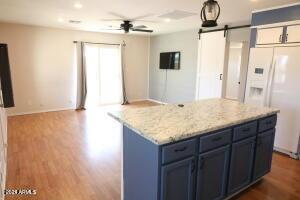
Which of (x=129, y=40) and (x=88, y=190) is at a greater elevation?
(x=129, y=40)

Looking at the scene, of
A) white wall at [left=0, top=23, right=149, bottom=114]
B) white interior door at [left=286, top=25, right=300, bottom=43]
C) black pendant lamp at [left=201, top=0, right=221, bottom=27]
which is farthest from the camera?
white wall at [left=0, top=23, right=149, bottom=114]

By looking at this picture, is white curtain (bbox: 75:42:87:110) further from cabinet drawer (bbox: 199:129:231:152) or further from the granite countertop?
cabinet drawer (bbox: 199:129:231:152)

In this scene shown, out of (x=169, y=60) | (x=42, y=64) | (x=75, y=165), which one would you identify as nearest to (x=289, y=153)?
(x=75, y=165)

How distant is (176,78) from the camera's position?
6.87 m

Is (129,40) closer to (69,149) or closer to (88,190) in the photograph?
(69,149)

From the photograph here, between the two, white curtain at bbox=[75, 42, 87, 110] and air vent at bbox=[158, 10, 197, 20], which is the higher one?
air vent at bbox=[158, 10, 197, 20]

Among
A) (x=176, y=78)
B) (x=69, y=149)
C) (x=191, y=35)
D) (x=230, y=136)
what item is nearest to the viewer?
(x=230, y=136)

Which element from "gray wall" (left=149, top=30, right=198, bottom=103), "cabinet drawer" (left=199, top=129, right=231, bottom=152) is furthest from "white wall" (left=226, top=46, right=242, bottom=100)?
"cabinet drawer" (left=199, top=129, right=231, bottom=152)

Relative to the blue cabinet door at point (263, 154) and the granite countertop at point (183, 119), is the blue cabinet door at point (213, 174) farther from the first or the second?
the blue cabinet door at point (263, 154)

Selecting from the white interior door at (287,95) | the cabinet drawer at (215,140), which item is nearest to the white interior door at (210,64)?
the white interior door at (287,95)

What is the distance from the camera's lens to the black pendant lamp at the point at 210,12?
203cm

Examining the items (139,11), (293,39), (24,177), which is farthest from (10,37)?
(293,39)

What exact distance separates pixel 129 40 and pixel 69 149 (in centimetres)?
492

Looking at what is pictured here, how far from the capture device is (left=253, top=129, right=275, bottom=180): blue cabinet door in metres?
2.52
